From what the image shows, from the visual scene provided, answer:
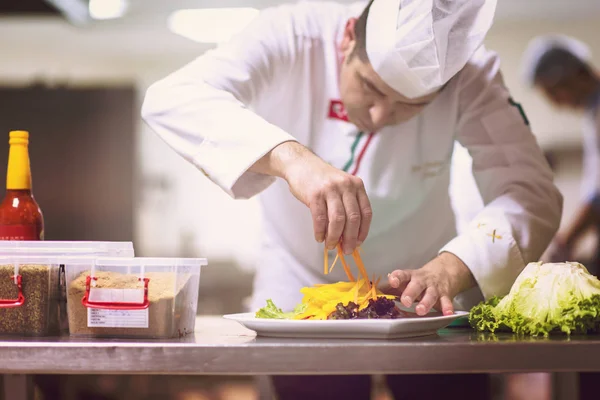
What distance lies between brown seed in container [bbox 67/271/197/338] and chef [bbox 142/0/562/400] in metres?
0.24

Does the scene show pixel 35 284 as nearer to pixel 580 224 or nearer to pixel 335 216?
pixel 335 216

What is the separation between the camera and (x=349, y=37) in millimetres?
1412

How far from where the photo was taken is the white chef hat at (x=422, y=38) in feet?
3.92

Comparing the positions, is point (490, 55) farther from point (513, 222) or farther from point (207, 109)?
point (207, 109)

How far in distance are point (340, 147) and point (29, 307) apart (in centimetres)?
76

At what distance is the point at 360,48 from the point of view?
133 centimetres

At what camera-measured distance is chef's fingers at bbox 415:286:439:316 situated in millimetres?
1056

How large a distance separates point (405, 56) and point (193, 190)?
4.02 metres

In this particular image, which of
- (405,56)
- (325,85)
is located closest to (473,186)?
(325,85)

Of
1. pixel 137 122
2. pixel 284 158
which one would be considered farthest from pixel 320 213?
pixel 137 122

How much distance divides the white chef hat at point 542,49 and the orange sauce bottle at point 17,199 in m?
4.12

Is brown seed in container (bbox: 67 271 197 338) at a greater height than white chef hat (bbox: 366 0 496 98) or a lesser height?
lesser

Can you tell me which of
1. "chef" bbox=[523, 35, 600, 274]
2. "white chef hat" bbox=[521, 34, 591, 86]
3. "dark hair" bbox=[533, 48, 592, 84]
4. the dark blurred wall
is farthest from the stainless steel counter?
"white chef hat" bbox=[521, 34, 591, 86]

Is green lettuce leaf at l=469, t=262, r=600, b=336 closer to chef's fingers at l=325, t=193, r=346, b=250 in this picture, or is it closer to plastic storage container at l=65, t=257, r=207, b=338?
chef's fingers at l=325, t=193, r=346, b=250
